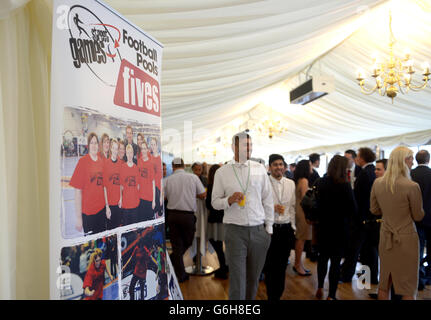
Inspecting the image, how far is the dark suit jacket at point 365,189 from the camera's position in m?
3.46

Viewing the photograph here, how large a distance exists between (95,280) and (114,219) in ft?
0.89

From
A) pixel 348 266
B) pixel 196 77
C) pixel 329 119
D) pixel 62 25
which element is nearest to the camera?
pixel 62 25

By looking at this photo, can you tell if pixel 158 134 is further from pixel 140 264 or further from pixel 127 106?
pixel 140 264

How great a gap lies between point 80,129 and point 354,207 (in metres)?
2.71

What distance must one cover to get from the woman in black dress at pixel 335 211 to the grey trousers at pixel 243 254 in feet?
3.02

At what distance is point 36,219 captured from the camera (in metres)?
1.27

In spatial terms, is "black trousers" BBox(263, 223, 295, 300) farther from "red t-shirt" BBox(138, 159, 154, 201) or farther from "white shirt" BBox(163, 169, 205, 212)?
"red t-shirt" BBox(138, 159, 154, 201)

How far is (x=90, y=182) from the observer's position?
1.22m

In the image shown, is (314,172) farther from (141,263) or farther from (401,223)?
(141,263)

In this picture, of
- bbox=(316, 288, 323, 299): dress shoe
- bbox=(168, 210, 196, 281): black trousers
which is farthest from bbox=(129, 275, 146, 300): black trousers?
bbox=(316, 288, 323, 299): dress shoe

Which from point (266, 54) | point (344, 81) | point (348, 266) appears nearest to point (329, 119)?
point (344, 81)

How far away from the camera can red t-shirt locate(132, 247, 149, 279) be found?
1493 millimetres

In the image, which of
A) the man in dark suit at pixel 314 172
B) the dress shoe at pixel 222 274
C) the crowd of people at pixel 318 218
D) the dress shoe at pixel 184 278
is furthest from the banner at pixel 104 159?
the man in dark suit at pixel 314 172

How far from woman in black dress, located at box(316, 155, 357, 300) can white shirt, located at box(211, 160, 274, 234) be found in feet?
2.67
